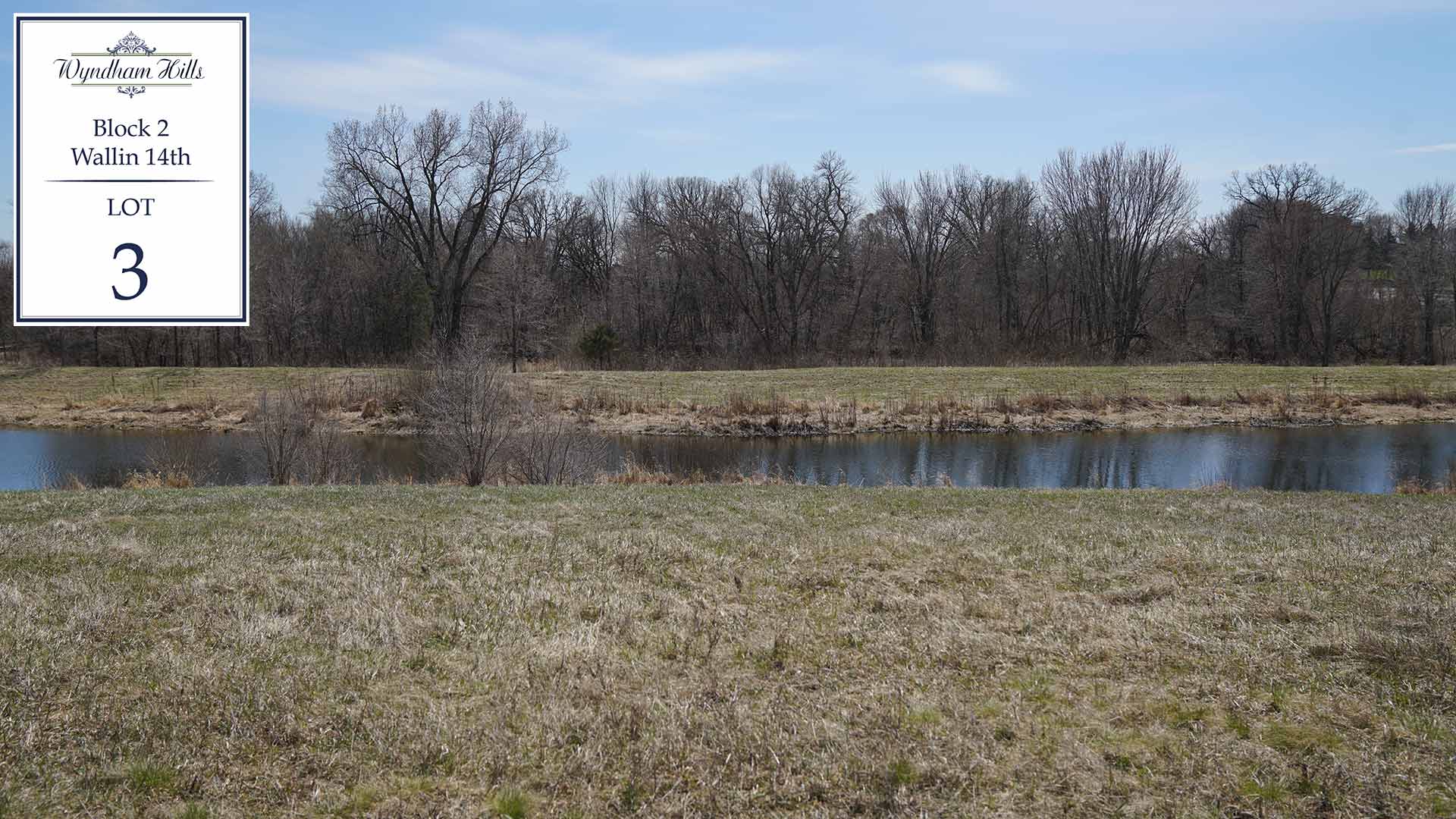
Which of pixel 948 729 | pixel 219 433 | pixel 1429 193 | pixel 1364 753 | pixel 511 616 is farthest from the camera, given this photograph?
pixel 1429 193

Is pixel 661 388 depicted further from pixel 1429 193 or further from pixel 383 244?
pixel 1429 193

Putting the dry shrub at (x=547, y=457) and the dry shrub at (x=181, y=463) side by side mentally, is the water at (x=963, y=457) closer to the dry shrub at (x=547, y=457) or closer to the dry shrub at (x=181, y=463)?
the dry shrub at (x=181, y=463)

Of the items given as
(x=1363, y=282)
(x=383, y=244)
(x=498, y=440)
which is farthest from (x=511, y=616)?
(x=1363, y=282)

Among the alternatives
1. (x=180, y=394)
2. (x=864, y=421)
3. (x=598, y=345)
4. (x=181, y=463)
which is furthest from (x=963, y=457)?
(x=180, y=394)

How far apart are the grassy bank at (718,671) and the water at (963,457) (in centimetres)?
1061

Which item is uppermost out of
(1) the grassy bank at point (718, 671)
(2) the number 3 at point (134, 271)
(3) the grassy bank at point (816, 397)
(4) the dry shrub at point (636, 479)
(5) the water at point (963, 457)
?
(2) the number 3 at point (134, 271)

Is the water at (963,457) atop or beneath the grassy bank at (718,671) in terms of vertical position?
beneath

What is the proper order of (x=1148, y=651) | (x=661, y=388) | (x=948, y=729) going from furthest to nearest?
(x=661, y=388) < (x=1148, y=651) < (x=948, y=729)

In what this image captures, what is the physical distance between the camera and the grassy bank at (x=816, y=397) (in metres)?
29.7

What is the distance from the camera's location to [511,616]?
6.27m

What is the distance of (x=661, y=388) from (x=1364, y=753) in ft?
99.1

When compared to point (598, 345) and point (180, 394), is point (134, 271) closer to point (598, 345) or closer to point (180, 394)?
point (180, 394)

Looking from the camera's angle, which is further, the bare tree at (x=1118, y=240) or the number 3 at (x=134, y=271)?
the bare tree at (x=1118, y=240)

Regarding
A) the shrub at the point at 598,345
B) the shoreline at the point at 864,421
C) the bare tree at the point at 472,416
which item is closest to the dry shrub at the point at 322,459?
the bare tree at the point at 472,416
